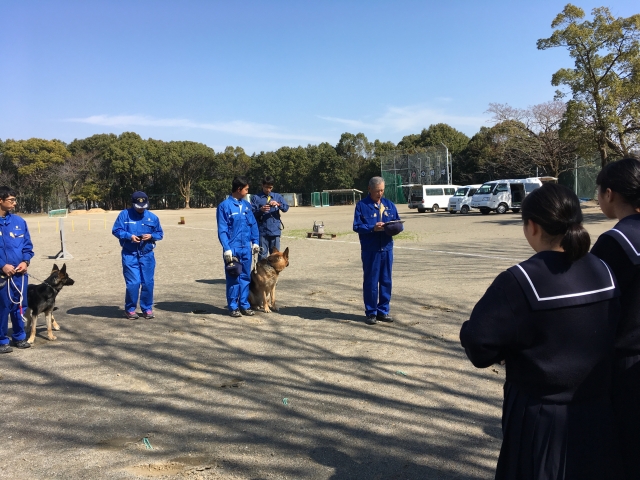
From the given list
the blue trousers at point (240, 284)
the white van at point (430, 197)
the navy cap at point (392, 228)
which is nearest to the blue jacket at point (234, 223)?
the blue trousers at point (240, 284)

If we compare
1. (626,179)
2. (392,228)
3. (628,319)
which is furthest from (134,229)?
(628,319)

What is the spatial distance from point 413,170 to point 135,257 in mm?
48768

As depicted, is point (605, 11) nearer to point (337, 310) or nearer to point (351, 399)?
point (337, 310)

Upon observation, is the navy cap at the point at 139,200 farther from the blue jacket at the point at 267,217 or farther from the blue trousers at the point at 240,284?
the blue jacket at the point at 267,217

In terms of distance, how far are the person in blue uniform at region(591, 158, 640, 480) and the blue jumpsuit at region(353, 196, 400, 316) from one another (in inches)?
169

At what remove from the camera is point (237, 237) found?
24.0ft

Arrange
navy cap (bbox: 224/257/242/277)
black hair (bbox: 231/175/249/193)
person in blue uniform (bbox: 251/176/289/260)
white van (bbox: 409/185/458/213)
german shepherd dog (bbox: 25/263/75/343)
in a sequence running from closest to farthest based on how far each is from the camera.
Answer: german shepherd dog (bbox: 25/263/75/343), navy cap (bbox: 224/257/242/277), black hair (bbox: 231/175/249/193), person in blue uniform (bbox: 251/176/289/260), white van (bbox: 409/185/458/213)

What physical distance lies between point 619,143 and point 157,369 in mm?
26121

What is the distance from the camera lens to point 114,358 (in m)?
5.62

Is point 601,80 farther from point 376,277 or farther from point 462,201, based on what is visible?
point 376,277

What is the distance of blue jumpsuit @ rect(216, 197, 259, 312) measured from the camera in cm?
722

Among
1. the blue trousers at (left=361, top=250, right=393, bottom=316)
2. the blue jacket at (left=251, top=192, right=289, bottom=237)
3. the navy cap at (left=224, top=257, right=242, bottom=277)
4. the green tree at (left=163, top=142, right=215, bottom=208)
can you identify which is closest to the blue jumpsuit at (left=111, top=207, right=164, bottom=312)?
the navy cap at (left=224, top=257, right=242, bottom=277)

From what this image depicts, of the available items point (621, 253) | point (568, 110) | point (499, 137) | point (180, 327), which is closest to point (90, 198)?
point (499, 137)

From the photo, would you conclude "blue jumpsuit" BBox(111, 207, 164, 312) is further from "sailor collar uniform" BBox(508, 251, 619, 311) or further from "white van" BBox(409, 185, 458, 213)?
"white van" BBox(409, 185, 458, 213)
